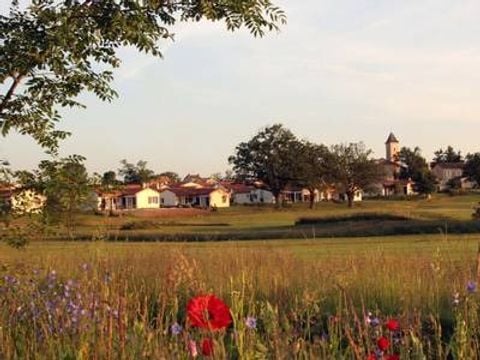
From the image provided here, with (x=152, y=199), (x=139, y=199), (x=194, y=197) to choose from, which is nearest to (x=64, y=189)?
(x=139, y=199)

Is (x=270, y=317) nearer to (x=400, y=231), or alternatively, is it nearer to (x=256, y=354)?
(x=256, y=354)

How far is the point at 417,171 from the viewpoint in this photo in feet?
436

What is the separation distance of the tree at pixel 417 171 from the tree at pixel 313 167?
19002 millimetres

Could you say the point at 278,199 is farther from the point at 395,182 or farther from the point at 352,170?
the point at 395,182

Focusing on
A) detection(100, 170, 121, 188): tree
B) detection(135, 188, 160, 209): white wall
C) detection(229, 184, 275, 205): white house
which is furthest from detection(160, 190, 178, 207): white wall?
detection(100, 170, 121, 188): tree

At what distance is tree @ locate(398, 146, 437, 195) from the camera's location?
123 m

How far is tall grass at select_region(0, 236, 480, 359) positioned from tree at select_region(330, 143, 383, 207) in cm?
10256

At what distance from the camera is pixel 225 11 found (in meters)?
6.45

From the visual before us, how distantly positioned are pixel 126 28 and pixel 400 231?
37130 millimetres

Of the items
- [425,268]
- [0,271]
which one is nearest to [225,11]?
[0,271]

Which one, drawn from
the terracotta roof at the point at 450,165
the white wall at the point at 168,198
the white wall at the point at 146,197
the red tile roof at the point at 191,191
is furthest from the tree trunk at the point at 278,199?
the terracotta roof at the point at 450,165

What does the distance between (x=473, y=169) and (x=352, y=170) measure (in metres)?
28.6

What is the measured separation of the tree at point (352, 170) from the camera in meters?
114

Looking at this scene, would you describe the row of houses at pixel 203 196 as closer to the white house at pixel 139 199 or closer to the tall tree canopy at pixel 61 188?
the white house at pixel 139 199
